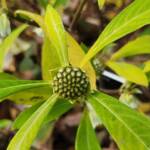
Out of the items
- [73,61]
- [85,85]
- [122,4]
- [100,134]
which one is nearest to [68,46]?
[73,61]

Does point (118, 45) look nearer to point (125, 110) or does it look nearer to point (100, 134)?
point (100, 134)

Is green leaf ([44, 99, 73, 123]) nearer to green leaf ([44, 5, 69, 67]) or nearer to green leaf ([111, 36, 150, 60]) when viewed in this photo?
green leaf ([44, 5, 69, 67])

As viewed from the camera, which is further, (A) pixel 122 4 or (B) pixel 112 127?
(A) pixel 122 4

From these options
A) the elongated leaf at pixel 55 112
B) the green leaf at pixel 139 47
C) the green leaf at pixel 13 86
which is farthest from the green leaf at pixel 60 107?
the green leaf at pixel 139 47

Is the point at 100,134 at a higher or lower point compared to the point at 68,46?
lower

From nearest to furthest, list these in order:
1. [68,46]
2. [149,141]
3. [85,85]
Result: [149,141] < [85,85] < [68,46]

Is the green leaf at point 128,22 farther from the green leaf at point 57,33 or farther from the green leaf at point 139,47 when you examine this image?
the green leaf at point 139,47

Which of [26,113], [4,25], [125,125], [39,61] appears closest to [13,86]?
[26,113]
